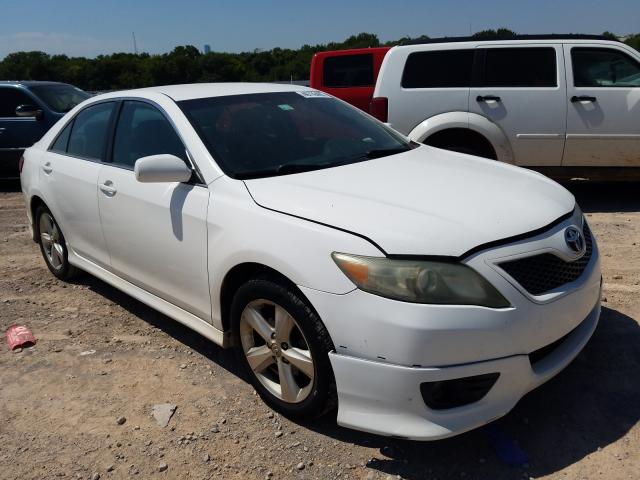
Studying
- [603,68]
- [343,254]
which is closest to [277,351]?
[343,254]

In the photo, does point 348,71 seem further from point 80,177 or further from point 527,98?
point 80,177

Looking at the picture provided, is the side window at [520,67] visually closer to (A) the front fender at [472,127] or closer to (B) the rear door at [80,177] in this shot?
(A) the front fender at [472,127]

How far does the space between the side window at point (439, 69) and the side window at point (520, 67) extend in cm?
22

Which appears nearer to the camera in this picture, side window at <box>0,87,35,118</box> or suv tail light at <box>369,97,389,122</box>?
suv tail light at <box>369,97,389,122</box>

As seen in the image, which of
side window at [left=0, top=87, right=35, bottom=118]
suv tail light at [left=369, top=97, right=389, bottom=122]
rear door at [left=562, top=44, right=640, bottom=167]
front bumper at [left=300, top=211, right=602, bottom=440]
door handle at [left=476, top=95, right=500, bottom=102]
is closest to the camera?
front bumper at [left=300, top=211, right=602, bottom=440]

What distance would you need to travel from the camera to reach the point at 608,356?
10.8 feet

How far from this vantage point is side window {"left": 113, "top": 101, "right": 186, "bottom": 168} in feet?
11.4

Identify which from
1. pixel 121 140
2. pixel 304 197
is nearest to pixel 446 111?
pixel 121 140

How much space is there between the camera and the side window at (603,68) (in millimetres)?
6312

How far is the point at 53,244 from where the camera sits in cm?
493

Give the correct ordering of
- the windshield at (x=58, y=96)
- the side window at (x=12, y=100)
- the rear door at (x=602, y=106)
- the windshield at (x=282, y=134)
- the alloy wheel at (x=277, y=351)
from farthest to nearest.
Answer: the windshield at (x=58, y=96), the side window at (x=12, y=100), the rear door at (x=602, y=106), the windshield at (x=282, y=134), the alloy wheel at (x=277, y=351)

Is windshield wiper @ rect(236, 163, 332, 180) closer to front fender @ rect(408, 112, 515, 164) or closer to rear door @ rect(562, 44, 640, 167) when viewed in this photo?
front fender @ rect(408, 112, 515, 164)

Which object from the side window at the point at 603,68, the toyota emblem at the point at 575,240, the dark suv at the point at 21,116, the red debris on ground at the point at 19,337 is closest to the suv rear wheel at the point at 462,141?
the side window at the point at 603,68

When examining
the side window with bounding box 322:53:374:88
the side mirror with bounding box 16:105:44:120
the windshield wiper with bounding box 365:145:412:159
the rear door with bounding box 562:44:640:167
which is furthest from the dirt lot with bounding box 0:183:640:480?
the side mirror with bounding box 16:105:44:120
